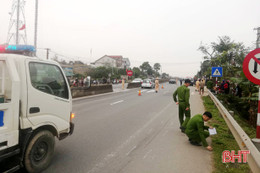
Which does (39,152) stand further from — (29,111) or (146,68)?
(146,68)

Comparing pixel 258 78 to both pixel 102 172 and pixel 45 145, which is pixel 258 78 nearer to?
pixel 102 172

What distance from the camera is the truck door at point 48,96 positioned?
343 centimetres

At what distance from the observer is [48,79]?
12.7ft

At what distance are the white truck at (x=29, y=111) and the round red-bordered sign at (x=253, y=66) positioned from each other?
3834 millimetres

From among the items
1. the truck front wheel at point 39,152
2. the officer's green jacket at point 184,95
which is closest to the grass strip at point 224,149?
the officer's green jacket at point 184,95

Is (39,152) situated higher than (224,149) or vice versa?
(39,152)

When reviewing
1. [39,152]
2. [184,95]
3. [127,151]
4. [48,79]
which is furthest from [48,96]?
[184,95]

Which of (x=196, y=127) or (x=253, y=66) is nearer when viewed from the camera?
(x=253, y=66)

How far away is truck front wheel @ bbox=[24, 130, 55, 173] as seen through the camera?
3400 mm

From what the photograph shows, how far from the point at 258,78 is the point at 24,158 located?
14.8ft

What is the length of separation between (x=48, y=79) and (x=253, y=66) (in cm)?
403

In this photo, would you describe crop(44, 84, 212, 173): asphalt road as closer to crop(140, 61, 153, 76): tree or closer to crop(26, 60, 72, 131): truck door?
crop(26, 60, 72, 131): truck door

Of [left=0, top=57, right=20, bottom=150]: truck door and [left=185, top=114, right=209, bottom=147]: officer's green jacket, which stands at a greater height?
[left=0, top=57, right=20, bottom=150]: truck door

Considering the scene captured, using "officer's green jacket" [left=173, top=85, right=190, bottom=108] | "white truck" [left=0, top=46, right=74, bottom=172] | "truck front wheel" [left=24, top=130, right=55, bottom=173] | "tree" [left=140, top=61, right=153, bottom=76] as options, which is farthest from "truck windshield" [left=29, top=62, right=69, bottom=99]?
"tree" [left=140, top=61, right=153, bottom=76]
